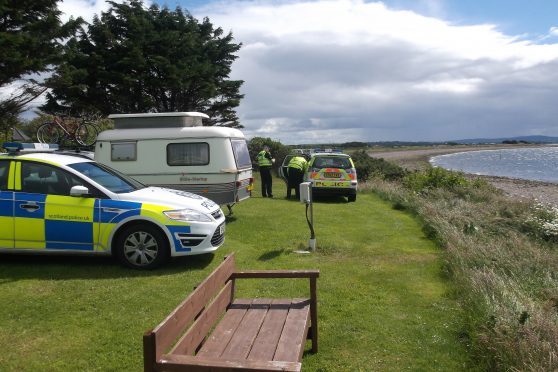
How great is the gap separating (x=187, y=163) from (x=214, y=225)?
420cm

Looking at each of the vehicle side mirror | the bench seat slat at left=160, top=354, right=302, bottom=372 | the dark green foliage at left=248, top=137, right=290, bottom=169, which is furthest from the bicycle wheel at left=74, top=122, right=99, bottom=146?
the dark green foliage at left=248, top=137, right=290, bottom=169

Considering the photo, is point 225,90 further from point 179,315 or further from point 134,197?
point 179,315

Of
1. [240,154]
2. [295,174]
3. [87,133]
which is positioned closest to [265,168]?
[295,174]

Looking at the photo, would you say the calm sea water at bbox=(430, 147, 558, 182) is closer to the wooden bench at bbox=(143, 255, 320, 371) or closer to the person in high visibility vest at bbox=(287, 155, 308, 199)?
the person in high visibility vest at bbox=(287, 155, 308, 199)

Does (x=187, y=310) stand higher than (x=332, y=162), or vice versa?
(x=332, y=162)

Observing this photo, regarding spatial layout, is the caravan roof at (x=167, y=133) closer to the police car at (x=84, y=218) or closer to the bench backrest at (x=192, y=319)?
the police car at (x=84, y=218)

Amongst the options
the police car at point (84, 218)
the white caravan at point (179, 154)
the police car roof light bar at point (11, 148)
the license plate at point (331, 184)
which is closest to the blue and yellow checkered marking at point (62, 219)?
the police car at point (84, 218)

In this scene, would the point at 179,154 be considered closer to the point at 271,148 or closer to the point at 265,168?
the point at 265,168

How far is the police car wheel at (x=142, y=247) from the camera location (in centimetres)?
695

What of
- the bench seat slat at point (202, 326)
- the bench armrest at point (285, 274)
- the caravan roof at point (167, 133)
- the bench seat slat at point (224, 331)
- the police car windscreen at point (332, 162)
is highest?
the caravan roof at point (167, 133)

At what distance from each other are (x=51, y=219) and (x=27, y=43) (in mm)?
15032

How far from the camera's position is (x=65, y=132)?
14461 millimetres

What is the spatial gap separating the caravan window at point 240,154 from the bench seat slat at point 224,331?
7.03m

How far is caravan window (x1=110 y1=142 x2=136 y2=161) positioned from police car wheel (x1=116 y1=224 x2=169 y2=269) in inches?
192
